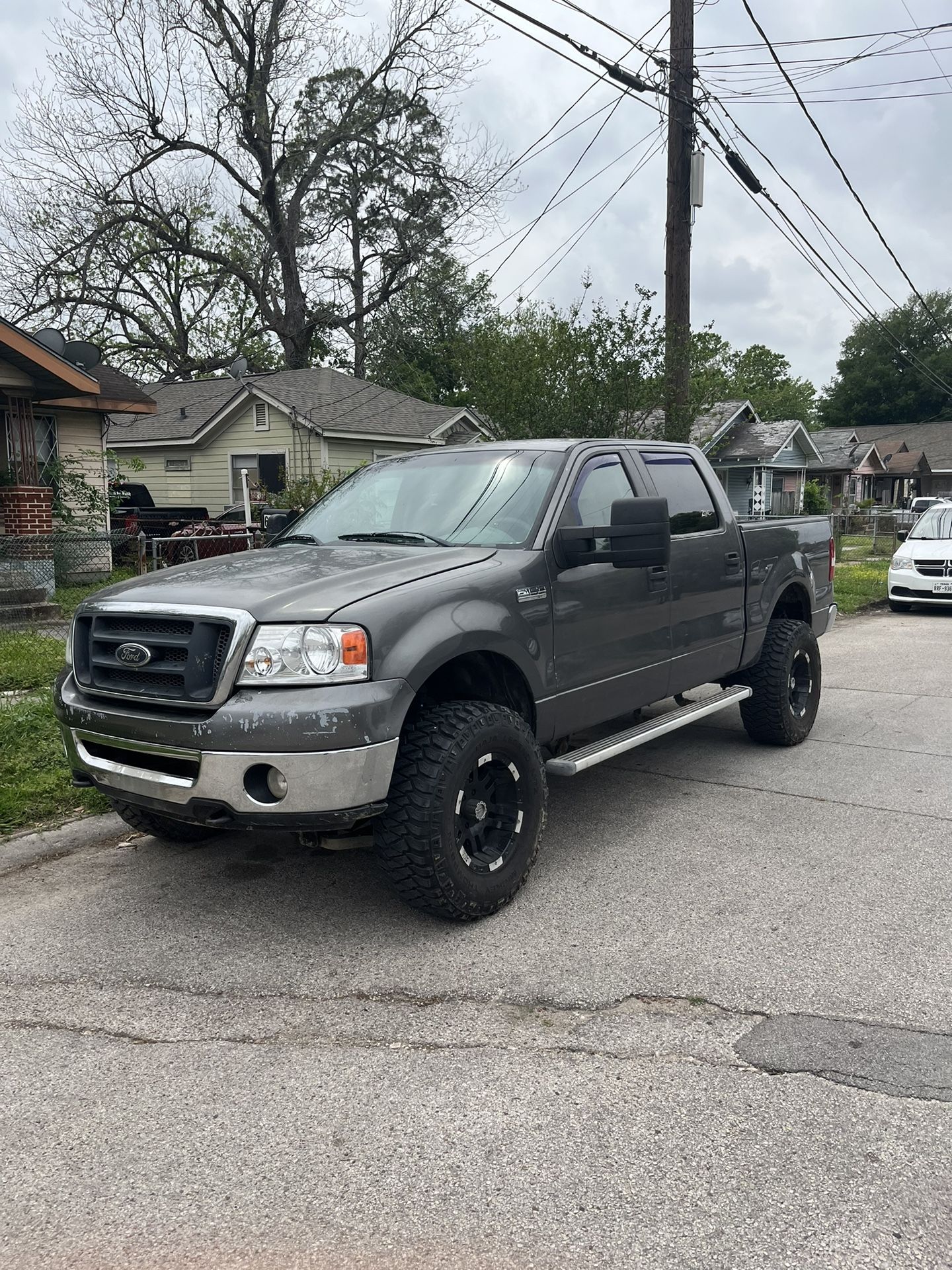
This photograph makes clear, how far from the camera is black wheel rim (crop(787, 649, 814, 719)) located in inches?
272

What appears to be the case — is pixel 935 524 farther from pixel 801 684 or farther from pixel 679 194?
pixel 801 684

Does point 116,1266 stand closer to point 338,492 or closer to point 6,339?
point 338,492

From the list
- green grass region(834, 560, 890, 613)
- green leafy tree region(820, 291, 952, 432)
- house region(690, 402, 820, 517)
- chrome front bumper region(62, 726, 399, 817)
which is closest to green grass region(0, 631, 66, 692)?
chrome front bumper region(62, 726, 399, 817)

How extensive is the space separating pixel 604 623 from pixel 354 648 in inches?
64.2

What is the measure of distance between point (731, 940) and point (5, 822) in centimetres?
362

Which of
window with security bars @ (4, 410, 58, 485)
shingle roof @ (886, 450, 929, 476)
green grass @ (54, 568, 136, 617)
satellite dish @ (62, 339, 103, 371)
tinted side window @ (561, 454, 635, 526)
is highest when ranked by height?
satellite dish @ (62, 339, 103, 371)

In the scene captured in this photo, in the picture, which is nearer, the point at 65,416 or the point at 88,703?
the point at 88,703

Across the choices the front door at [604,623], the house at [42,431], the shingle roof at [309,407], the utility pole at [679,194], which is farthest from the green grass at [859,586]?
the house at [42,431]

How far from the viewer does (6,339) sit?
13.1 metres

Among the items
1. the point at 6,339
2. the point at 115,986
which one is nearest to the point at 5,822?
the point at 115,986

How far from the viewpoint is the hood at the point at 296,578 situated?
3.67m

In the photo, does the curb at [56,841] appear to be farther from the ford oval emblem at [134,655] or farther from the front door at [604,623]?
the front door at [604,623]

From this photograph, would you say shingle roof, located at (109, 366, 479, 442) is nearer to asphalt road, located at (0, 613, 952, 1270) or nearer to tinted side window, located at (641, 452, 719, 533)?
tinted side window, located at (641, 452, 719, 533)

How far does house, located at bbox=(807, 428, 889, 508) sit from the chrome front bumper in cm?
4852
